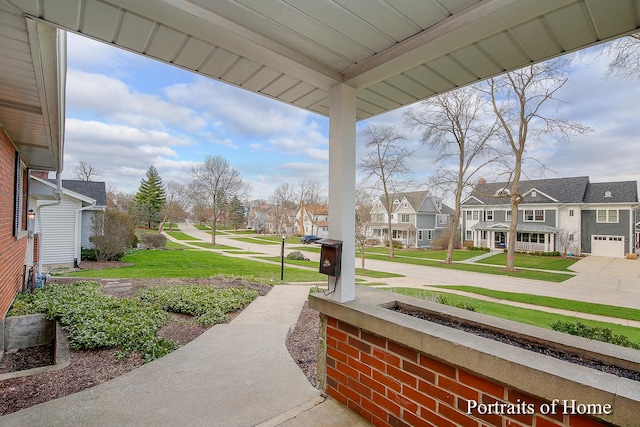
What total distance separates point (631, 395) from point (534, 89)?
41.8 feet

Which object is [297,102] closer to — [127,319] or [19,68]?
[19,68]

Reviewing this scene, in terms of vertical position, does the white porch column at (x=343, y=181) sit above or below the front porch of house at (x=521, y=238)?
above

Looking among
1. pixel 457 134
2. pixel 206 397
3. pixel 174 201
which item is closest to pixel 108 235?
pixel 206 397

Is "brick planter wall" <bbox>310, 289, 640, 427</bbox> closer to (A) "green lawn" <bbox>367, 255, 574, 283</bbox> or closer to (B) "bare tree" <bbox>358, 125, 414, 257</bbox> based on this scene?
(A) "green lawn" <bbox>367, 255, 574, 283</bbox>

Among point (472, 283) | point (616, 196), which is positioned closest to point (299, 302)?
point (472, 283)

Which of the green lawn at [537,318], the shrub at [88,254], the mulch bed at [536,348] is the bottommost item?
the green lawn at [537,318]

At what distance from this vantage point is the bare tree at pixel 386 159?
1612 cm

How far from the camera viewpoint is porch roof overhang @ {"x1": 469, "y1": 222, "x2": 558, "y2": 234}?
19859 millimetres

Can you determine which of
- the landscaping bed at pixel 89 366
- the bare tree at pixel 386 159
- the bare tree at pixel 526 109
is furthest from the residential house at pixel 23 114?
the bare tree at pixel 386 159

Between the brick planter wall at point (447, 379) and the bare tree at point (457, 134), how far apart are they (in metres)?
13.6

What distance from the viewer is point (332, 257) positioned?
6.63 ft

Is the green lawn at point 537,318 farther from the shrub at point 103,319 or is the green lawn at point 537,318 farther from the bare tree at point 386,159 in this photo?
the bare tree at point 386,159

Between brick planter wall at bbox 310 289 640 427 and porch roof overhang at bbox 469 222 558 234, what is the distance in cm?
2293

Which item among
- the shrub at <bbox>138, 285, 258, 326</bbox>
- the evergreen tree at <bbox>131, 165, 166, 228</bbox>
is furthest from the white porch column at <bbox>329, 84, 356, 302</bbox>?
the evergreen tree at <bbox>131, 165, 166, 228</bbox>
